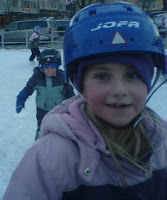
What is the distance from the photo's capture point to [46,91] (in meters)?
3.29

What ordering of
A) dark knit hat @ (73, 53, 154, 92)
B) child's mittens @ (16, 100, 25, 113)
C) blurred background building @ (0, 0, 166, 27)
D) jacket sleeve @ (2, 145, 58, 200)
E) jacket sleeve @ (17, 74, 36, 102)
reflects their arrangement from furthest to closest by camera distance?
1. blurred background building @ (0, 0, 166, 27)
2. jacket sleeve @ (17, 74, 36, 102)
3. child's mittens @ (16, 100, 25, 113)
4. dark knit hat @ (73, 53, 154, 92)
5. jacket sleeve @ (2, 145, 58, 200)

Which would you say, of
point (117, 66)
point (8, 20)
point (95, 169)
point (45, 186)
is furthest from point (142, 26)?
point (8, 20)

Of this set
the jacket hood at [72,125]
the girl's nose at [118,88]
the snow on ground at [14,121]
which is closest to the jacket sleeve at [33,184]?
the jacket hood at [72,125]

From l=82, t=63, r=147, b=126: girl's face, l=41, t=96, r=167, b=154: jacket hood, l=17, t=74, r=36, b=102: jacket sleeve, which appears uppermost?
l=82, t=63, r=147, b=126: girl's face

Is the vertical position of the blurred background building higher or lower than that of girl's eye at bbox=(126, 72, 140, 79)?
higher

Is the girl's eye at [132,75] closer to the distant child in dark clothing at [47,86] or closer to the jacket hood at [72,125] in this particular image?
the jacket hood at [72,125]

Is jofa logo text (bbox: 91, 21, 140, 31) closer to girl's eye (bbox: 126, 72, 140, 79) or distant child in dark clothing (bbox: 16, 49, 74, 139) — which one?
girl's eye (bbox: 126, 72, 140, 79)

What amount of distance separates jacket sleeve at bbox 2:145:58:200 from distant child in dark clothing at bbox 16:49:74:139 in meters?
2.22

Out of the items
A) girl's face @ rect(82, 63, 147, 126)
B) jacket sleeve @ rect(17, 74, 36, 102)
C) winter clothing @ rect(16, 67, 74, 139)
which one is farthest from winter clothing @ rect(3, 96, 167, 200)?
jacket sleeve @ rect(17, 74, 36, 102)

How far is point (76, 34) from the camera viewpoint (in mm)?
1281

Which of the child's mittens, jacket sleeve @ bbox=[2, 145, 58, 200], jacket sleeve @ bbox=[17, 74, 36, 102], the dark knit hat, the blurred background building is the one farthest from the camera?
the blurred background building

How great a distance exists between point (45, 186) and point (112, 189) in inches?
10.8

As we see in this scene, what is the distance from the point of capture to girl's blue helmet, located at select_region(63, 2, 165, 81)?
118 cm

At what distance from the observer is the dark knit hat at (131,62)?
1.16m
